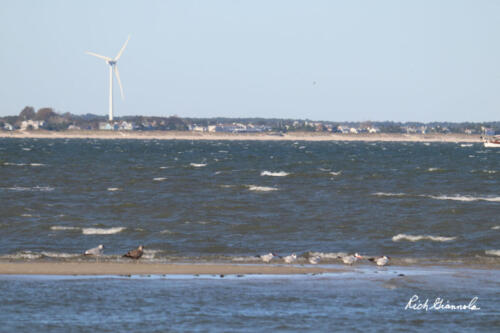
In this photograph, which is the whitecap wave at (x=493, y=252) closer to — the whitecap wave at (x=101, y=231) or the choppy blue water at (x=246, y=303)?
the choppy blue water at (x=246, y=303)

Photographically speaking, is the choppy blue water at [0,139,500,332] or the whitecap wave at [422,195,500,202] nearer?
the choppy blue water at [0,139,500,332]

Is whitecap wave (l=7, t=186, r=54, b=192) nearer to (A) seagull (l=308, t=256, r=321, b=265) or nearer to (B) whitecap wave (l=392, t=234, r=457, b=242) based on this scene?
(B) whitecap wave (l=392, t=234, r=457, b=242)

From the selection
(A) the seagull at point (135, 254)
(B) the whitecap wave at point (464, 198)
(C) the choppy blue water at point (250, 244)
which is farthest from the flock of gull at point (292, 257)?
(B) the whitecap wave at point (464, 198)

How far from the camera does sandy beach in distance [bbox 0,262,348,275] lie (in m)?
21.1

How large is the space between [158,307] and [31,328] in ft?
8.72

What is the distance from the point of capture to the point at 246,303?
16906mm

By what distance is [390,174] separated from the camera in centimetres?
7019

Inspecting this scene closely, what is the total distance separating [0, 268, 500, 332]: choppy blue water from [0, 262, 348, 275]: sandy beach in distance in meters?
0.98

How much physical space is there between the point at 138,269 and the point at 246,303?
571 centimetres

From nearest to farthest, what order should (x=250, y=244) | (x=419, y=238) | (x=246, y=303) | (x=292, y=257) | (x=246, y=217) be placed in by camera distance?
(x=246, y=303) → (x=292, y=257) → (x=250, y=244) → (x=419, y=238) → (x=246, y=217)

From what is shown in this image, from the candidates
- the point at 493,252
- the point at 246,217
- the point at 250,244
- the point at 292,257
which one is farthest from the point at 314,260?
the point at 246,217

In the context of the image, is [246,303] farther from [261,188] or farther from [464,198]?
[261,188]

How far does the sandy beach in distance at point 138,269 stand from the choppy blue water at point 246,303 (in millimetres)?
976

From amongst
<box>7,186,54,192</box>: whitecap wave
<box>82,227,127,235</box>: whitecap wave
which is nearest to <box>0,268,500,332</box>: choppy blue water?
<box>82,227,127,235</box>: whitecap wave
